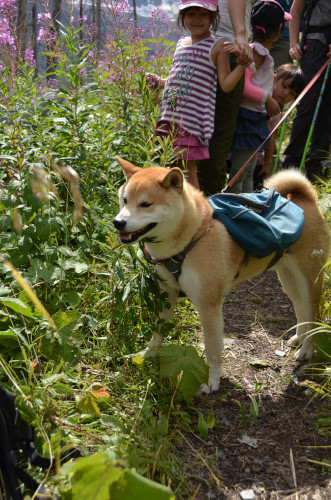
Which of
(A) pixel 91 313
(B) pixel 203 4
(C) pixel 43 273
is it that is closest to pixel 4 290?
(C) pixel 43 273

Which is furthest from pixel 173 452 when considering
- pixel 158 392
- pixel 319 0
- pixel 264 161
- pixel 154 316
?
pixel 319 0

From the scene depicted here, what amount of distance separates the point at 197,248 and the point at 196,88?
1.86 metres

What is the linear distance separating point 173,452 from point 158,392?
36cm

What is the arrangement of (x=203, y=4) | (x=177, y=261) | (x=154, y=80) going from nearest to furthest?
(x=177, y=261) → (x=203, y=4) → (x=154, y=80)

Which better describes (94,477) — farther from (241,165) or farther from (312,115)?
(312,115)

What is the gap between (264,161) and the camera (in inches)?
194

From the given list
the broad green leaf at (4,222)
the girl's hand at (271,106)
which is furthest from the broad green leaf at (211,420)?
the girl's hand at (271,106)

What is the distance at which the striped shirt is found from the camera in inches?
144

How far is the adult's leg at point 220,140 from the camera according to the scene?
3916mm

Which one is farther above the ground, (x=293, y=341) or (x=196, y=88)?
(x=196, y=88)

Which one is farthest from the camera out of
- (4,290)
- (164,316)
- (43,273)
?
(164,316)

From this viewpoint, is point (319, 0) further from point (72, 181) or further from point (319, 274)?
point (72, 181)

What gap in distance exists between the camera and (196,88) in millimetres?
3695

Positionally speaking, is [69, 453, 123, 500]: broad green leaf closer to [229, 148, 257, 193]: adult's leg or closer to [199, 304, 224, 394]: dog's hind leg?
[199, 304, 224, 394]: dog's hind leg
